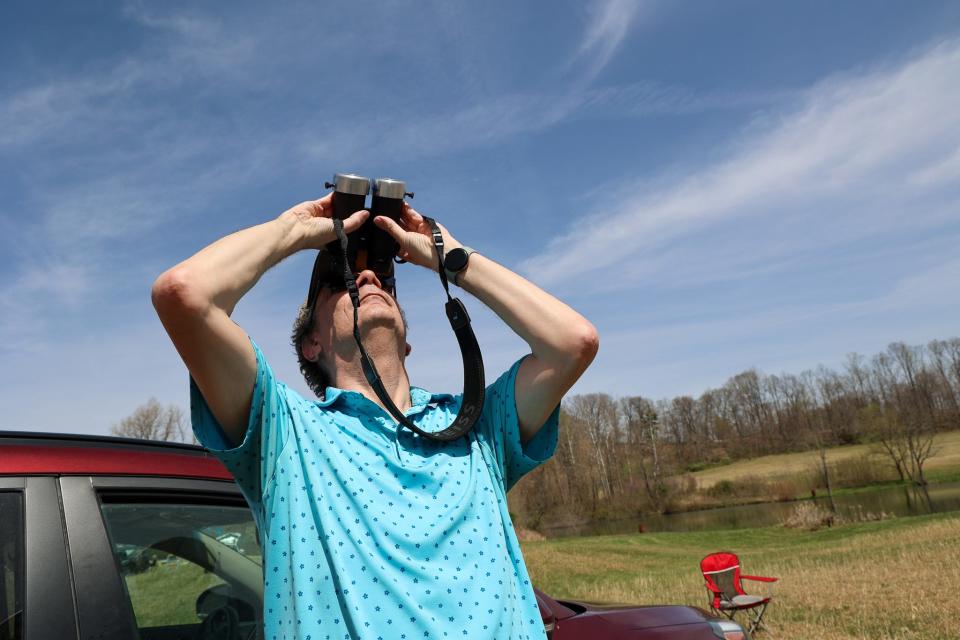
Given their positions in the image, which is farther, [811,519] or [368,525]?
[811,519]

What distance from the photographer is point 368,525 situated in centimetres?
161

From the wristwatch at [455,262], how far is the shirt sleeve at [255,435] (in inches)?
24.4

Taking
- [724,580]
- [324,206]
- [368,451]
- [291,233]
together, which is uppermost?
[324,206]

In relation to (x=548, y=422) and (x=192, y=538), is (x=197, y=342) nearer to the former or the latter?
(x=192, y=538)

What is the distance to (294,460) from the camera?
5.57 feet

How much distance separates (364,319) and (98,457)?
2.56 feet

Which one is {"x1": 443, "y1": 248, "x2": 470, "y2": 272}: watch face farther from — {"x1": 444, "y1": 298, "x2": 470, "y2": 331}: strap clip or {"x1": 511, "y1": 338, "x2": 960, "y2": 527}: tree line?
{"x1": 511, "y1": 338, "x2": 960, "y2": 527}: tree line

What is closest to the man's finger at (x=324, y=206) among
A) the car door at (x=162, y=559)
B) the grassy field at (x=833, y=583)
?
the car door at (x=162, y=559)

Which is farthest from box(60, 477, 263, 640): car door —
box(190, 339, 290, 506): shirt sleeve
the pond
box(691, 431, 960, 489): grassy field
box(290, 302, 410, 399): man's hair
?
box(691, 431, 960, 489): grassy field

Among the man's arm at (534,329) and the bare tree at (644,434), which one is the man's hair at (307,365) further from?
the bare tree at (644,434)

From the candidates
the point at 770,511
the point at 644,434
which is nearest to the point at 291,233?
the point at 770,511

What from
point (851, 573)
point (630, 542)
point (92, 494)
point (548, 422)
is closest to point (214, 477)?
point (92, 494)

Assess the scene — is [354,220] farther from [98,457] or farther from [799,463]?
[799,463]

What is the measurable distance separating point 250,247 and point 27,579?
2.97 ft
